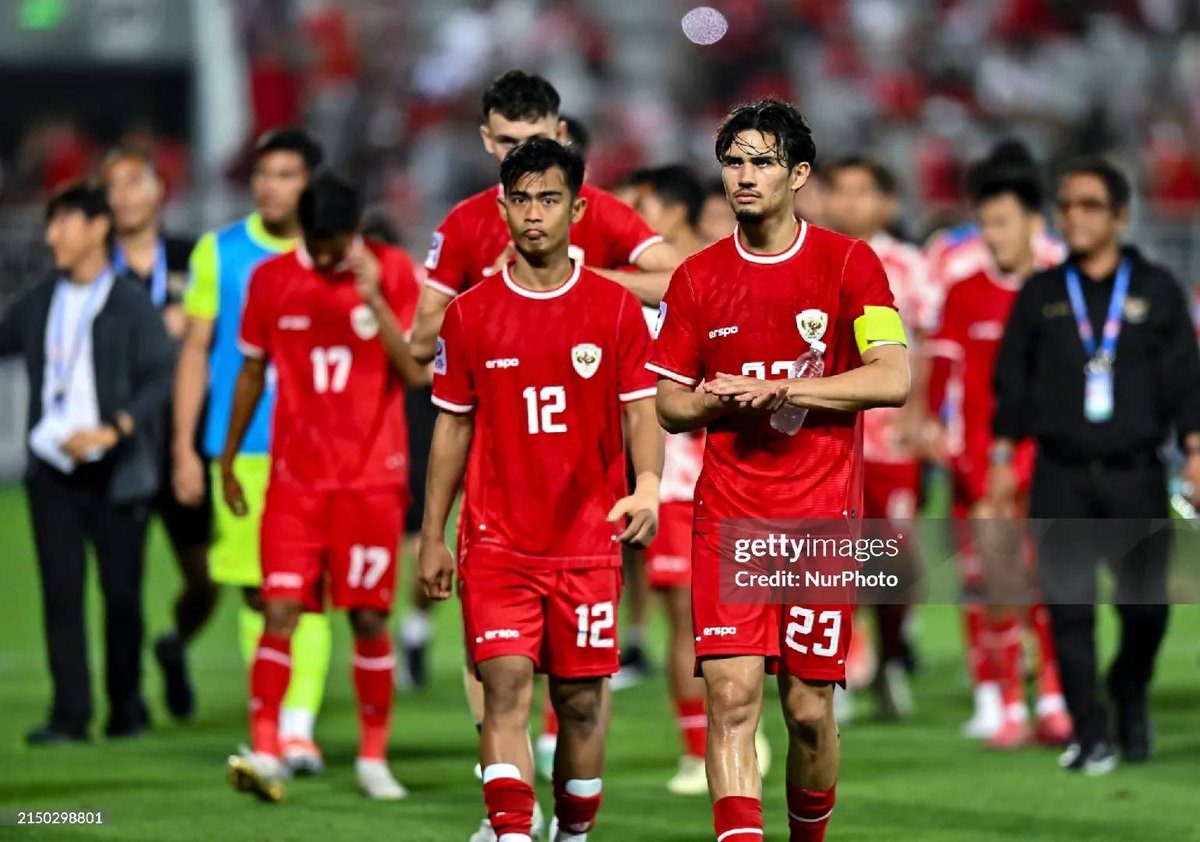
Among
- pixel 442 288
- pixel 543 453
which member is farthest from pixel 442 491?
pixel 442 288

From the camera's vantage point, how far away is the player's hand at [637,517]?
6766 millimetres

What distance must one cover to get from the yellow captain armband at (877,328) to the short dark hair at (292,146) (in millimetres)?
4047

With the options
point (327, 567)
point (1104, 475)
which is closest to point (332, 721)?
point (327, 567)

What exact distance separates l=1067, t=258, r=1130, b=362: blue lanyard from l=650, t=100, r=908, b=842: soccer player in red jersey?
10.5 ft

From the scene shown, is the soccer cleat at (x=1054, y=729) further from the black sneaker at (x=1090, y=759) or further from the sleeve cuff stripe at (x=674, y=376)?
the sleeve cuff stripe at (x=674, y=376)

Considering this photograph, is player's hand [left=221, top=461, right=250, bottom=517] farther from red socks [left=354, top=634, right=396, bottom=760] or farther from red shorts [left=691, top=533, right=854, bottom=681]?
red shorts [left=691, top=533, right=854, bottom=681]

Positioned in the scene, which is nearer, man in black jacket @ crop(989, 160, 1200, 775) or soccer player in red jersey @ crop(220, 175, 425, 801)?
soccer player in red jersey @ crop(220, 175, 425, 801)

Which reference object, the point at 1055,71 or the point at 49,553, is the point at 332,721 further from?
the point at 1055,71

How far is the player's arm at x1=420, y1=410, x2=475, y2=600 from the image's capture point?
7.04m

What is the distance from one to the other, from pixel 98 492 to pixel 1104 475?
182 inches

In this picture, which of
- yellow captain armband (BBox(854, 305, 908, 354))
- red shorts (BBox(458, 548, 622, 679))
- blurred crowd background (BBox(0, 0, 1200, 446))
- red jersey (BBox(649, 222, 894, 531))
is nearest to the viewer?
yellow captain armband (BBox(854, 305, 908, 354))

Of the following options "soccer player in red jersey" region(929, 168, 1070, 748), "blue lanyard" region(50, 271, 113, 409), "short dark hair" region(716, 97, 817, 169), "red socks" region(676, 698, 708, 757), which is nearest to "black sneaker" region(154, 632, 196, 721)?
"blue lanyard" region(50, 271, 113, 409)

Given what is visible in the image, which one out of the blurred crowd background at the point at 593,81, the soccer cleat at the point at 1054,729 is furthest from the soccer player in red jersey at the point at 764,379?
the blurred crowd background at the point at 593,81

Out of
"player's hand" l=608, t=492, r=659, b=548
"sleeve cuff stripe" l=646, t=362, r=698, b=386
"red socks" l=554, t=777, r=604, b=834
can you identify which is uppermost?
"sleeve cuff stripe" l=646, t=362, r=698, b=386
